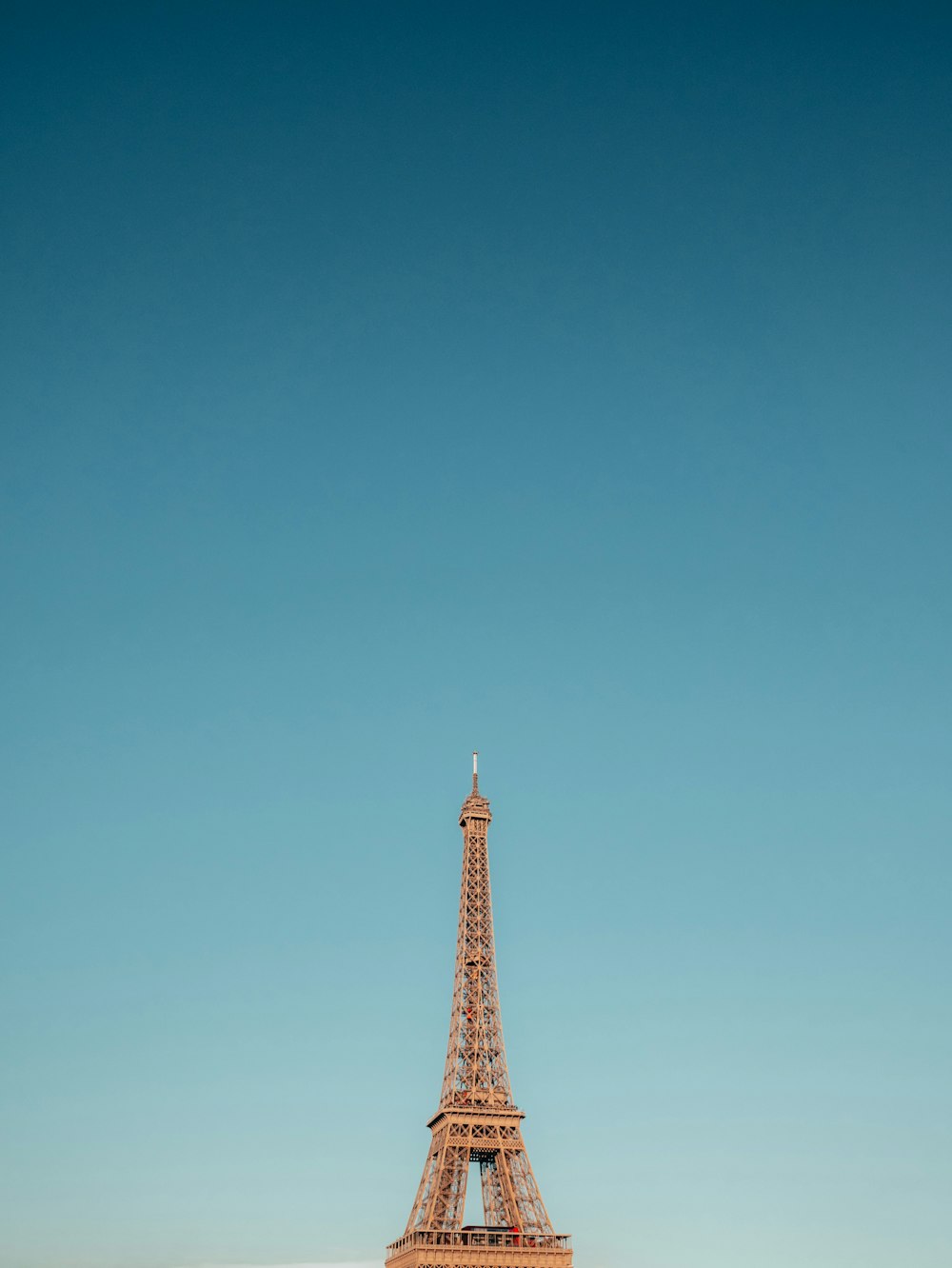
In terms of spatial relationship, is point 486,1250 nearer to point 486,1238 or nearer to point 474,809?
point 486,1238

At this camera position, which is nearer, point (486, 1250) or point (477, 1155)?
point (486, 1250)

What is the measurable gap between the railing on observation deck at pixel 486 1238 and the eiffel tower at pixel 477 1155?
9 cm

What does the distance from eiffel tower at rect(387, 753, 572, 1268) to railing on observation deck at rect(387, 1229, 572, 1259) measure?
0.29 feet

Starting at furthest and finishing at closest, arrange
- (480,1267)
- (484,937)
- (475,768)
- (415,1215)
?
1. (475,768)
2. (484,937)
3. (415,1215)
4. (480,1267)

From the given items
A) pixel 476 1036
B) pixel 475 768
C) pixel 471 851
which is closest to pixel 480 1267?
pixel 476 1036

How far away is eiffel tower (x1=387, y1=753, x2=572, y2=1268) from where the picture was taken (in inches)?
4924

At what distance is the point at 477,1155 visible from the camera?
442ft

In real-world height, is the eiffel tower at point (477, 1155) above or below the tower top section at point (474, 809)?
below

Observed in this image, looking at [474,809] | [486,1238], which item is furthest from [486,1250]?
[474,809]

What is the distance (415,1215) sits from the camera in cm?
13238

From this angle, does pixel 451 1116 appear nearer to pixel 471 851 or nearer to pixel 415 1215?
pixel 415 1215

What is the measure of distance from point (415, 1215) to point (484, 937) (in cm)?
2782

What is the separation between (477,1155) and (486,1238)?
10.1 m

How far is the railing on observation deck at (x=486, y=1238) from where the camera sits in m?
125
